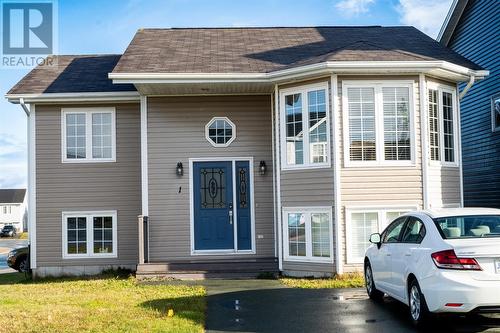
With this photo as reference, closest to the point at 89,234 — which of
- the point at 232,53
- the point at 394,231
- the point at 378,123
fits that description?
the point at 232,53

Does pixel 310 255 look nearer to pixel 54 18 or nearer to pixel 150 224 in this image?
pixel 150 224

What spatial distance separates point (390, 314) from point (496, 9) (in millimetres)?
11548

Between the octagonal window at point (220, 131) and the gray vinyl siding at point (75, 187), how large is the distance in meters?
2.00

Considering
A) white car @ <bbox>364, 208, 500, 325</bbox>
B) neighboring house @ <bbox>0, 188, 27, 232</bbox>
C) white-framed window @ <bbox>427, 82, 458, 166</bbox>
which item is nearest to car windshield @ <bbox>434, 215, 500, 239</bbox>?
white car @ <bbox>364, 208, 500, 325</bbox>

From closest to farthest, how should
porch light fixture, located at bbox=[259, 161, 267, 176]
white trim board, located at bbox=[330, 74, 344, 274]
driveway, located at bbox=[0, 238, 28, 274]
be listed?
1. white trim board, located at bbox=[330, 74, 344, 274]
2. porch light fixture, located at bbox=[259, 161, 267, 176]
3. driveway, located at bbox=[0, 238, 28, 274]

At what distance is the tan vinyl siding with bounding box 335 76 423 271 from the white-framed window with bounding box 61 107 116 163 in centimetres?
604

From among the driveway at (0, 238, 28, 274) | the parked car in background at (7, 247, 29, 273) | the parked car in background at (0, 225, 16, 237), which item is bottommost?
the parked car in background at (0, 225, 16, 237)

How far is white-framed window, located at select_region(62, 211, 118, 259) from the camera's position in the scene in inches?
598

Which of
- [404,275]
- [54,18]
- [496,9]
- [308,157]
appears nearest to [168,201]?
[308,157]

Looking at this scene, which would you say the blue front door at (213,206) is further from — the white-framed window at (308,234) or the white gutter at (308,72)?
the white gutter at (308,72)

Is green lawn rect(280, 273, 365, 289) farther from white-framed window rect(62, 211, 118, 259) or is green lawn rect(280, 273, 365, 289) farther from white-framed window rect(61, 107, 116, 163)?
white-framed window rect(61, 107, 116, 163)

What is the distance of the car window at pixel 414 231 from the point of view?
7686 mm

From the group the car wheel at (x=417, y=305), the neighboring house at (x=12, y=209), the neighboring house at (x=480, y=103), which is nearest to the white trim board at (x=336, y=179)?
the car wheel at (x=417, y=305)

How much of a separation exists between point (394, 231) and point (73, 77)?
33.7ft
